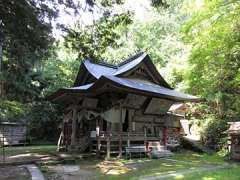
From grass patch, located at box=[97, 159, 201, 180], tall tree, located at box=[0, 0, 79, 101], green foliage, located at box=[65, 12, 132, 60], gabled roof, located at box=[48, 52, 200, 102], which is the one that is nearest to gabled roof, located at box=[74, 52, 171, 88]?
gabled roof, located at box=[48, 52, 200, 102]

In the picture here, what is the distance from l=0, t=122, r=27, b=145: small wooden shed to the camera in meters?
22.5

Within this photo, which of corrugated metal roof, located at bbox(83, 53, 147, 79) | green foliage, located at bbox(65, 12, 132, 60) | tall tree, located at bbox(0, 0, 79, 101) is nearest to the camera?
tall tree, located at bbox(0, 0, 79, 101)

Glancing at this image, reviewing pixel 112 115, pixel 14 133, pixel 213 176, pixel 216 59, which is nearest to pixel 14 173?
pixel 112 115

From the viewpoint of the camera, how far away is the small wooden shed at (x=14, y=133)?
2248 cm

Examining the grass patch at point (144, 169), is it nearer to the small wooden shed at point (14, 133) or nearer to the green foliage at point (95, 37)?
the green foliage at point (95, 37)

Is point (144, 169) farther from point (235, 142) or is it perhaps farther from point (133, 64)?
point (133, 64)

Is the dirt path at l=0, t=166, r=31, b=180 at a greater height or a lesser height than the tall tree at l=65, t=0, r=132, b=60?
lesser

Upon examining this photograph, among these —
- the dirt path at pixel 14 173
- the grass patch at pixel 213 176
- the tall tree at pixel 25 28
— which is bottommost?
the grass patch at pixel 213 176

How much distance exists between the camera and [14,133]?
2312 cm

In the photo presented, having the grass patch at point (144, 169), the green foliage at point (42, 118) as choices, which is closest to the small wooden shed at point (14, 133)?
the green foliage at point (42, 118)

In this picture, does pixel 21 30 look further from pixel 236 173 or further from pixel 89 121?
pixel 89 121

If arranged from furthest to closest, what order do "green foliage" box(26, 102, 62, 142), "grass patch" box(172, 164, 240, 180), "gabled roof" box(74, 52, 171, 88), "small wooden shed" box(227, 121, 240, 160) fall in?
"green foliage" box(26, 102, 62, 142)
"gabled roof" box(74, 52, 171, 88)
"small wooden shed" box(227, 121, 240, 160)
"grass patch" box(172, 164, 240, 180)

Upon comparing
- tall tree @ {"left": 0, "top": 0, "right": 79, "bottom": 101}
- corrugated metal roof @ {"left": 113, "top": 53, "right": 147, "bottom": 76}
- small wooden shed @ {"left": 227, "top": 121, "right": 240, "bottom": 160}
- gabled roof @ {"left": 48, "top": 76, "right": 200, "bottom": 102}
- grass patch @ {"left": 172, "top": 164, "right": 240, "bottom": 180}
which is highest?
corrugated metal roof @ {"left": 113, "top": 53, "right": 147, "bottom": 76}

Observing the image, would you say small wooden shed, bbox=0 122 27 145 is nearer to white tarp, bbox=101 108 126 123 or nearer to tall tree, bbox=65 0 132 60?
white tarp, bbox=101 108 126 123
